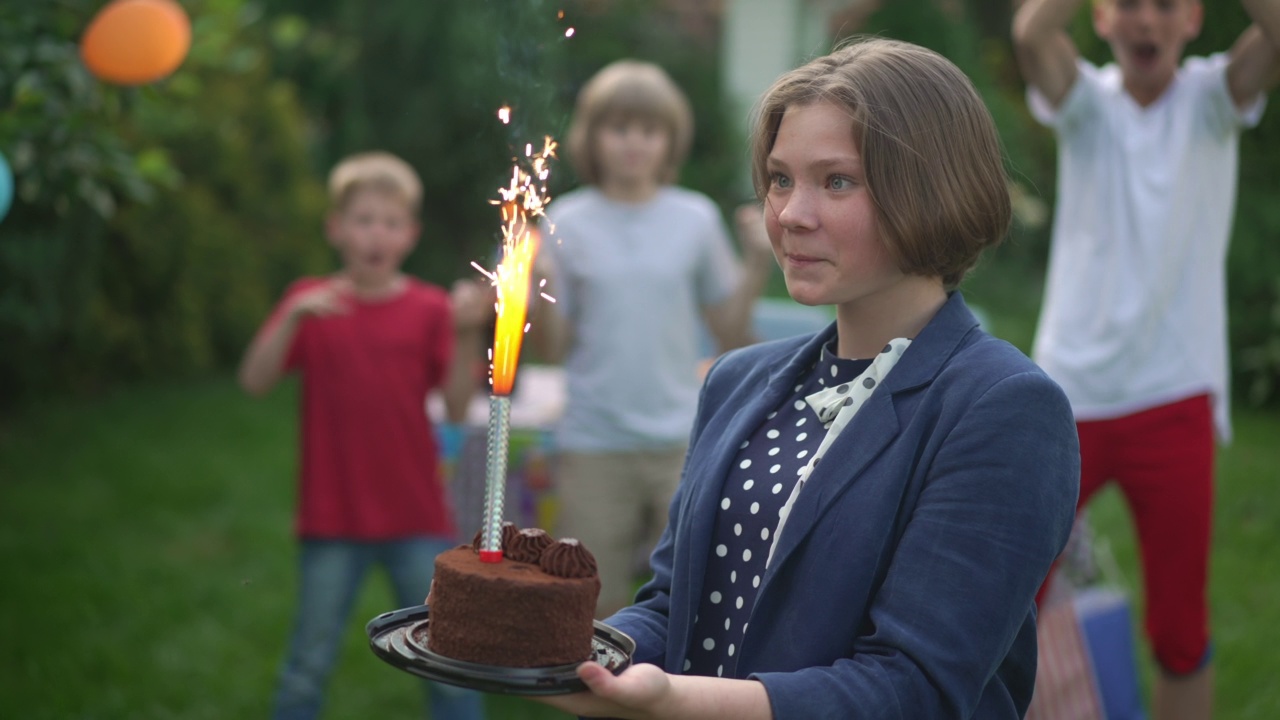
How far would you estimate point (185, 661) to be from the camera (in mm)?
5137

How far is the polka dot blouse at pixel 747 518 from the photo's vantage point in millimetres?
1951

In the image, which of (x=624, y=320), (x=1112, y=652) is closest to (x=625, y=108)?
(x=624, y=320)

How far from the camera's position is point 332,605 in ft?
12.9

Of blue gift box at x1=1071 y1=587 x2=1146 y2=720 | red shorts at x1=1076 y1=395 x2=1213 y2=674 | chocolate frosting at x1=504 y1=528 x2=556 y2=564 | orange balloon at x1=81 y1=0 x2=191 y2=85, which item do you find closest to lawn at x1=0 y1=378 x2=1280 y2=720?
blue gift box at x1=1071 y1=587 x2=1146 y2=720

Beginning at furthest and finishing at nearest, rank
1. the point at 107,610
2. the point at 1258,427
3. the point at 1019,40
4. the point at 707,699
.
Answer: the point at 1258,427
the point at 107,610
the point at 1019,40
the point at 707,699

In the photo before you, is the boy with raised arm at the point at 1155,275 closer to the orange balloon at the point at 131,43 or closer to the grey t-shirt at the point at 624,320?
the grey t-shirt at the point at 624,320

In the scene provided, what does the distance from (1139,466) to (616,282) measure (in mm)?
1715

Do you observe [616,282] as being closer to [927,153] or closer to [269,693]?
[269,693]

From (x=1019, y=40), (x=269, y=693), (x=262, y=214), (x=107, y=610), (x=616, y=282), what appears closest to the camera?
(x=1019, y=40)

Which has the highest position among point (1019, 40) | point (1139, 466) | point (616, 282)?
Result: point (1019, 40)

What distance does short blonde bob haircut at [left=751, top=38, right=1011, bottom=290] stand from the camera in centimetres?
183

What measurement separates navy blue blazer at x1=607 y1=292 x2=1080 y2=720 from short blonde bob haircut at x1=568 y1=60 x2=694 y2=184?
269cm

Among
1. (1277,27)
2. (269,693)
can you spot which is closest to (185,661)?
(269,693)

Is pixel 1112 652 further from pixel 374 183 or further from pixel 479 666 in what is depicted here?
pixel 479 666
